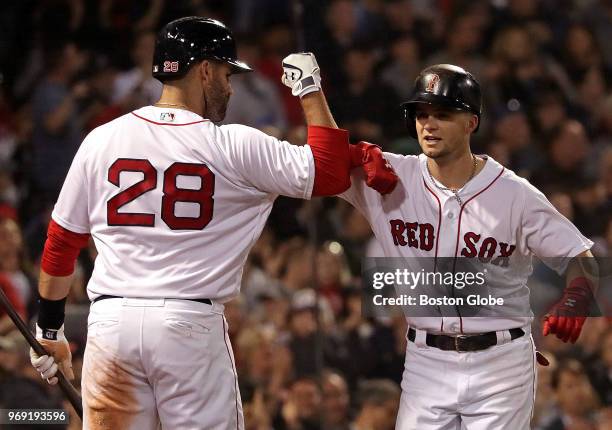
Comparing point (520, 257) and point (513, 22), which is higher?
point (513, 22)

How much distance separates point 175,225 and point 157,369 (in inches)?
15.1

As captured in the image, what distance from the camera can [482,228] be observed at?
327 centimetres

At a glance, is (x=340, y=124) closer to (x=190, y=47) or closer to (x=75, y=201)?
(x=190, y=47)

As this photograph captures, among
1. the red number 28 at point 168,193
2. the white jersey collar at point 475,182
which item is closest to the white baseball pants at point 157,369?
the red number 28 at point 168,193

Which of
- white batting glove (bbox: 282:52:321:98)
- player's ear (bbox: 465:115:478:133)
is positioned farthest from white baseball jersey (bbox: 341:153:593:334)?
white batting glove (bbox: 282:52:321:98)

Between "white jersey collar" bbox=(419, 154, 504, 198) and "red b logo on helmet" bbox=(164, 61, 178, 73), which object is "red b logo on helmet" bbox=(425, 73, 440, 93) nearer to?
"white jersey collar" bbox=(419, 154, 504, 198)

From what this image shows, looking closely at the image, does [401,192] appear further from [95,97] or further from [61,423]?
[95,97]

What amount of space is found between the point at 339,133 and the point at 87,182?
0.71 meters

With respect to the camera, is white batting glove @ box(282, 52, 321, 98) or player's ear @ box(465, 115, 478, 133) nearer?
white batting glove @ box(282, 52, 321, 98)

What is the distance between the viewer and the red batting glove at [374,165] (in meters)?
3.25

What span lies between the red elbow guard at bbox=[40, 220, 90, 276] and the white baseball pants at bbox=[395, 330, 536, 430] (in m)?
1.04

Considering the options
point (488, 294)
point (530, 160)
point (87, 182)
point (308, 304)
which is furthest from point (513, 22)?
point (87, 182)

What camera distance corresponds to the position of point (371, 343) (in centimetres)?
473

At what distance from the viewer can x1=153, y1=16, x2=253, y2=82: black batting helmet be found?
303 cm
